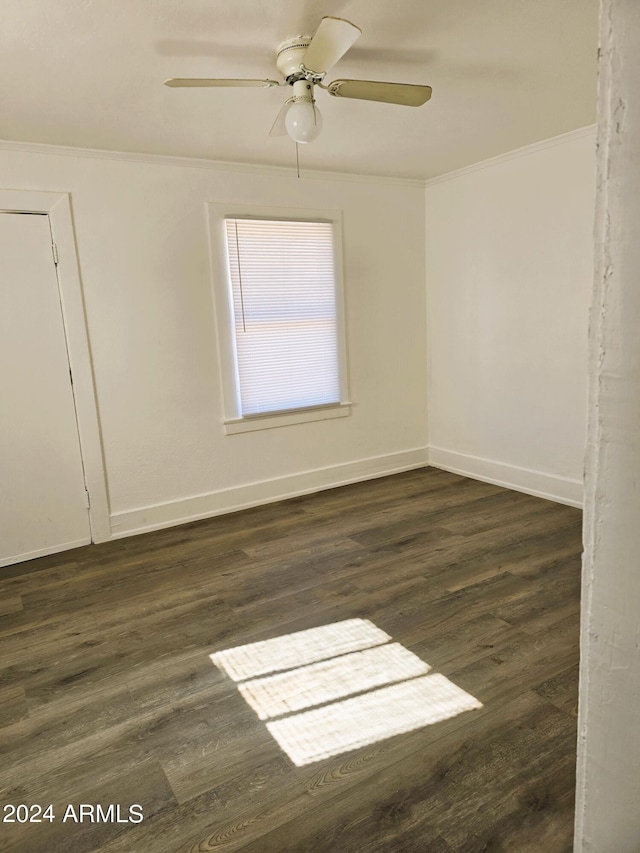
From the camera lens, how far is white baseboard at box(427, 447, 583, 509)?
3.92 meters

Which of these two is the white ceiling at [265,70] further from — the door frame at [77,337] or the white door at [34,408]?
the white door at [34,408]

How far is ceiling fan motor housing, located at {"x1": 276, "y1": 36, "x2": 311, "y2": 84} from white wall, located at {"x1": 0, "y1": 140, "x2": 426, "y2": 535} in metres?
1.53

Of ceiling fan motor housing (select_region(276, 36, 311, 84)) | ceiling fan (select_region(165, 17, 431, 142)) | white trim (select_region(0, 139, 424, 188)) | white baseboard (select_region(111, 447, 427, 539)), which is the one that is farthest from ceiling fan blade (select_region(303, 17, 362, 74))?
white baseboard (select_region(111, 447, 427, 539))

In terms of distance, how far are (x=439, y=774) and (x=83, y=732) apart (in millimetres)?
1271

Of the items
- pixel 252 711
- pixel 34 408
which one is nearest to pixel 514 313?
pixel 252 711

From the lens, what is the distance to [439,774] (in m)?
1.69

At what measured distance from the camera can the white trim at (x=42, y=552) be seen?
3.44 m

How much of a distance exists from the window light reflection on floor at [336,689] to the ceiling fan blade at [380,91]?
93.3 inches

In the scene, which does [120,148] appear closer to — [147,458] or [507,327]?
[147,458]

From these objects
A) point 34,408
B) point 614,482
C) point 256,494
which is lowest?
point 256,494

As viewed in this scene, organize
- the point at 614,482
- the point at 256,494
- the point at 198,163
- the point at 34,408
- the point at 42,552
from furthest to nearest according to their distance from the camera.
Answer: the point at 256,494
the point at 198,163
the point at 42,552
the point at 34,408
the point at 614,482

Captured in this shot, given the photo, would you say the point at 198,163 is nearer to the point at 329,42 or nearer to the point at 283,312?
the point at 283,312

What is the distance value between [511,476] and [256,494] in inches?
81.5

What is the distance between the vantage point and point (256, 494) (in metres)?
4.29
